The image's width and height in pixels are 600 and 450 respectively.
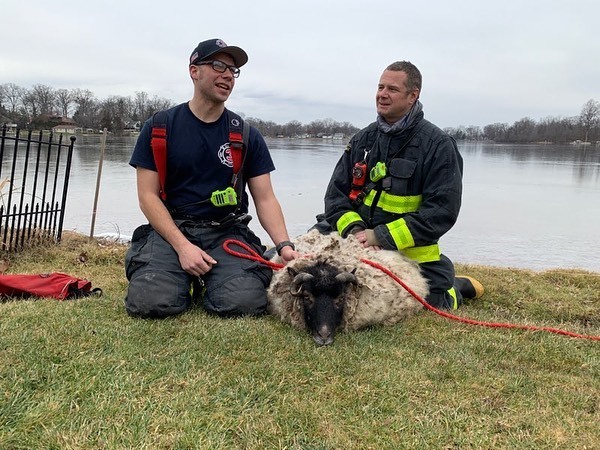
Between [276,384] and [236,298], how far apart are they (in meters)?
1.69

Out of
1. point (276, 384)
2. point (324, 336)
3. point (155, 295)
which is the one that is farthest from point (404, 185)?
point (276, 384)

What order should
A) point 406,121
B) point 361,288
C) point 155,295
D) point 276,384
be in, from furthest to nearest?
point 406,121
point 361,288
point 155,295
point 276,384

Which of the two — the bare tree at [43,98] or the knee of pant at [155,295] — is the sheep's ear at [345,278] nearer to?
the knee of pant at [155,295]

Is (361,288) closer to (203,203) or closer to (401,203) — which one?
(401,203)

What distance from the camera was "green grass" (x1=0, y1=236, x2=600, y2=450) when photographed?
9.39ft

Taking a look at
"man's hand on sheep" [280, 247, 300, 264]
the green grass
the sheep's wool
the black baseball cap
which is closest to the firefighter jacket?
the sheep's wool

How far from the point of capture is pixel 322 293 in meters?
4.81

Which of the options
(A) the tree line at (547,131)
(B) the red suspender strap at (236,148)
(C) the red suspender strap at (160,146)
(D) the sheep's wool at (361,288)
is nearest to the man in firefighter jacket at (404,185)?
(D) the sheep's wool at (361,288)

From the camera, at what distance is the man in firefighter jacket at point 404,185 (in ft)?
18.9

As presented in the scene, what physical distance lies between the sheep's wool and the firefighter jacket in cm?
29

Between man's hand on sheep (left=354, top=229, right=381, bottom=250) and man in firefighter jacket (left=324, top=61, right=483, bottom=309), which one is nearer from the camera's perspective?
man in firefighter jacket (left=324, top=61, right=483, bottom=309)

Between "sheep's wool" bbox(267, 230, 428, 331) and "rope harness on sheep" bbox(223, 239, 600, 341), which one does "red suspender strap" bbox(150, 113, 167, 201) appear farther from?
"sheep's wool" bbox(267, 230, 428, 331)

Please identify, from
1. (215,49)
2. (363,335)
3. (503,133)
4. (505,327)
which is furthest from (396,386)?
(503,133)

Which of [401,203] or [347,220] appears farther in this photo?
[347,220]
